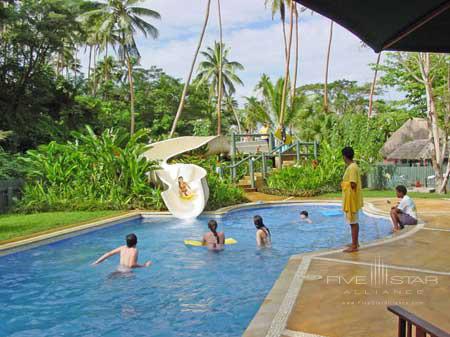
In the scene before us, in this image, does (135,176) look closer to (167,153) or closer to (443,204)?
(167,153)

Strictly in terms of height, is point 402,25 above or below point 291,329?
above

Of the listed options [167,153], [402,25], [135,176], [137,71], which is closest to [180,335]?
[402,25]

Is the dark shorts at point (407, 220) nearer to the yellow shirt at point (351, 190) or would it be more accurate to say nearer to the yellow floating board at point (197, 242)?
the yellow shirt at point (351, 190)

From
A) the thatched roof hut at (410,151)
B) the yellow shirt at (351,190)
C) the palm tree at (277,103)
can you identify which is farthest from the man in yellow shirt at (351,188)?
the thatched roof hut at (410,151)

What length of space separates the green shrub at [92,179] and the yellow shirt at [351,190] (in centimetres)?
783

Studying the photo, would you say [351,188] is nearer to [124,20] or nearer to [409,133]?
[124,20]

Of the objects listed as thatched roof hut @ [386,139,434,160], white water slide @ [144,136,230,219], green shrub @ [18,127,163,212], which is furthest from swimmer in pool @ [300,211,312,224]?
thatched roof hut @ [386,139,434,160]

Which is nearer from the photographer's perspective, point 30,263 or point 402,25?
point 402,25

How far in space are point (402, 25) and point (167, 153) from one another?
45.1 ft

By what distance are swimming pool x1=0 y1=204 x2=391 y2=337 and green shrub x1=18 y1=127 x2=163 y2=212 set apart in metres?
2.43

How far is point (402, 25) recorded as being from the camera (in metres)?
3.49

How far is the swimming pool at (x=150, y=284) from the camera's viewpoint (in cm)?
506

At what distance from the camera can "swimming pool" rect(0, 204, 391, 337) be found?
506cm

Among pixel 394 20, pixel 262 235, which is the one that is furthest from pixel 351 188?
pixel 394 20
